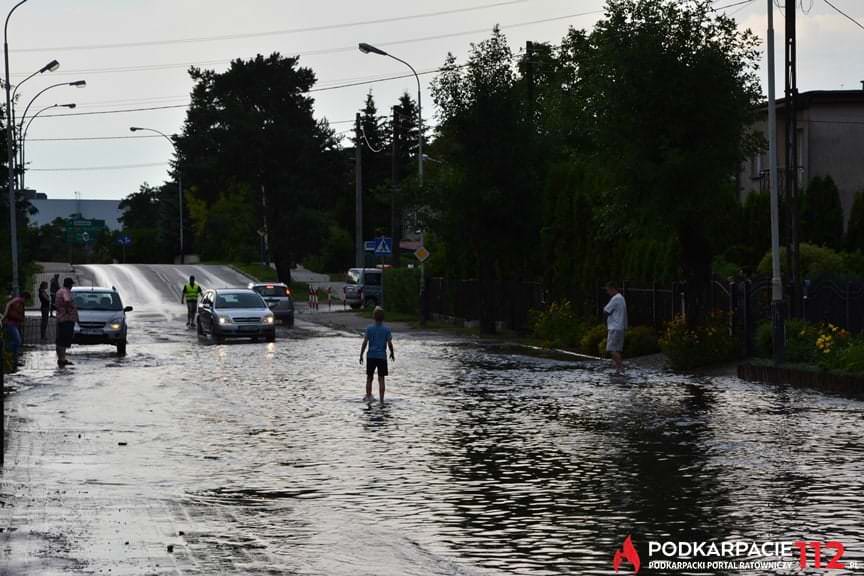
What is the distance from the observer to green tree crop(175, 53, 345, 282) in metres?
89.8

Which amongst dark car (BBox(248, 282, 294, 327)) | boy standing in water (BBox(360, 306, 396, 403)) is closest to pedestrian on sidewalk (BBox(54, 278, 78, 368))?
boy standing in water (BBox(360, 306, 396, 403))

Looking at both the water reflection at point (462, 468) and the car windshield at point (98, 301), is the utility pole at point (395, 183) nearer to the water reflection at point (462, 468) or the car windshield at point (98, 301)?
the car windshield at point (98, 301)

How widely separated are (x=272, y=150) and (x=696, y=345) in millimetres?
63387

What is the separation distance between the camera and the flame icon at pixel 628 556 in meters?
9.24

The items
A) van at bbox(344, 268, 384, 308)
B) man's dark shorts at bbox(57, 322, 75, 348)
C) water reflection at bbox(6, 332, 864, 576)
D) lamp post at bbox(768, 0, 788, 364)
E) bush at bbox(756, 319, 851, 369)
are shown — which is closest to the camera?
water reflection at bbox(6, 332, 864, 576)

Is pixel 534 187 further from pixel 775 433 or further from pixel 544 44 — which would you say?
pixel 544 44

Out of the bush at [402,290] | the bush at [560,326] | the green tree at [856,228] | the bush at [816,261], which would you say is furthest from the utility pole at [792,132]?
the bush at [402,290]

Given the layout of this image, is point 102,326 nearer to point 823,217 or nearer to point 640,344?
point 640,344

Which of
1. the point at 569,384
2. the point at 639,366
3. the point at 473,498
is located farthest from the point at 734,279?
the point at 473,498

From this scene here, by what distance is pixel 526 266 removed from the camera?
47438 millimetres

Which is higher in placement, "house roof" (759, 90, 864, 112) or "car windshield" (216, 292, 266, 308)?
"house roof" (759, 90, 864, 112)

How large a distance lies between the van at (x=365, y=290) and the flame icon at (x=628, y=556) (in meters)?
56.7

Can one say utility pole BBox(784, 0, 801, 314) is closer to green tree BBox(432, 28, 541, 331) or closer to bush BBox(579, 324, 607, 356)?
bush BBox(579, 324, 607, 356)

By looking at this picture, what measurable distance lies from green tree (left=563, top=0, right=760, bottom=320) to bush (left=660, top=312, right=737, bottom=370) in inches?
80.2
